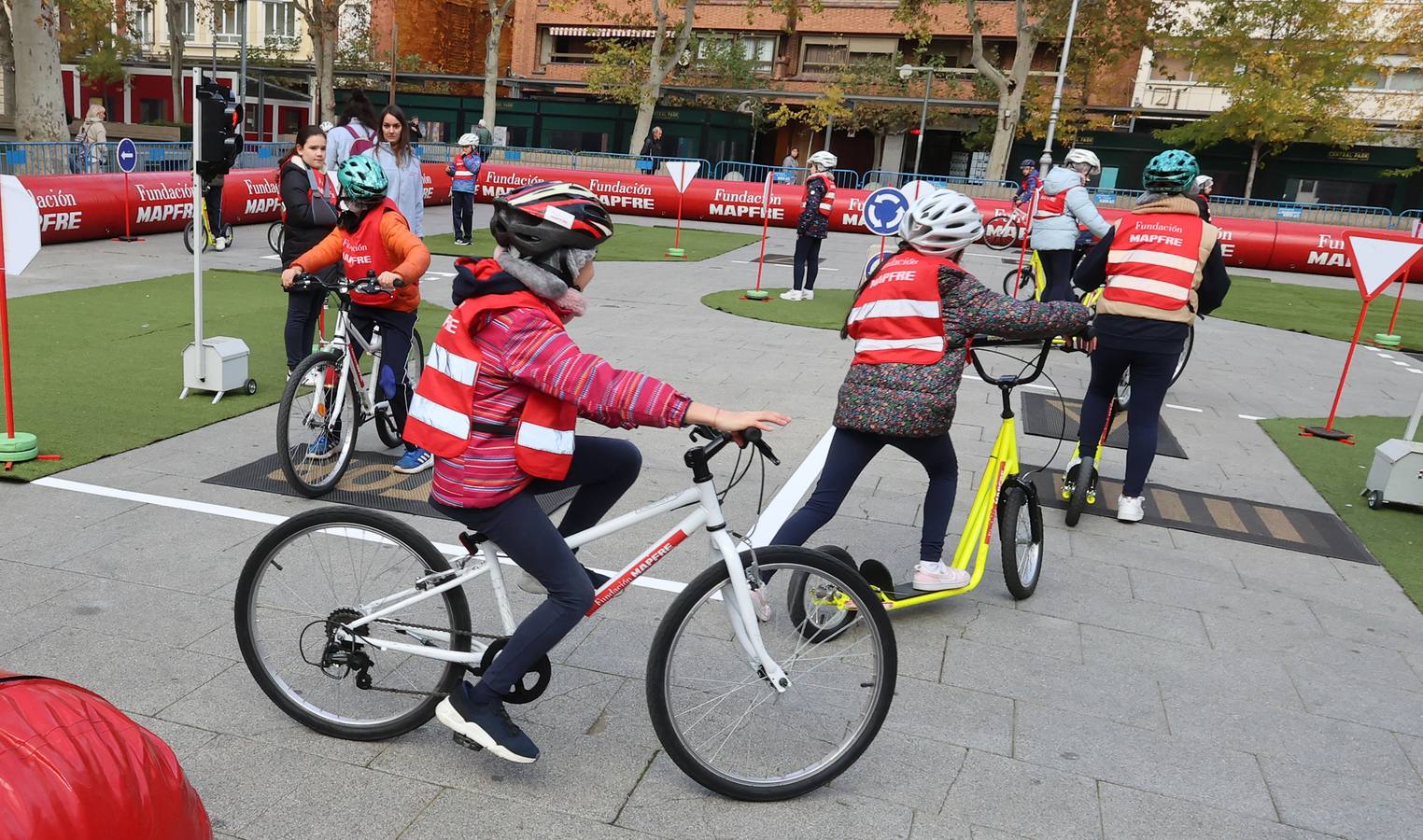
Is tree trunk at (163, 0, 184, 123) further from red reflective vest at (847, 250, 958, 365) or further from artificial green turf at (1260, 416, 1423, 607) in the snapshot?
red reflective vest at (847, 250, 958, 365)

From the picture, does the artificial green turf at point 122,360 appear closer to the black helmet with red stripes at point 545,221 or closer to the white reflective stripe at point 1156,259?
the black helmet with red stripes at point 545,221

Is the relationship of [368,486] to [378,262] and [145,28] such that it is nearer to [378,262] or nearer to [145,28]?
[378,262]

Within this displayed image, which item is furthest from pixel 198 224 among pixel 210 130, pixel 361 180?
pixel 361 180

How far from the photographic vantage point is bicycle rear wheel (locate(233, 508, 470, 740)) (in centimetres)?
331

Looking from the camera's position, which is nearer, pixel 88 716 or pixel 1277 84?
pixel 88 716

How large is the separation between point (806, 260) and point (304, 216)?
7948mm

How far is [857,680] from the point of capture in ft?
11.1

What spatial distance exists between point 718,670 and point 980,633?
5.75ft

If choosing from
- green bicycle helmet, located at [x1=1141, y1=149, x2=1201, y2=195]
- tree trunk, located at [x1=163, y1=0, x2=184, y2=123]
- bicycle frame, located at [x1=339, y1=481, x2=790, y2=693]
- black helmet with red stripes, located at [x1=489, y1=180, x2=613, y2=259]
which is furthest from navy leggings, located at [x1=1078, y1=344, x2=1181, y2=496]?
tree trunk, located at [x1=163, y1=0, x2=184, y2=123]

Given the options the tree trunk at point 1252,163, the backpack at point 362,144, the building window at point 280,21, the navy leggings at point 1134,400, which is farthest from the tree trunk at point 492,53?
the navy leggings at point 1134,400

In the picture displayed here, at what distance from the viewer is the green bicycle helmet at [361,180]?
5.89m

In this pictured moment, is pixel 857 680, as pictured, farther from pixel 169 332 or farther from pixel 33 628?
pixel 169 332

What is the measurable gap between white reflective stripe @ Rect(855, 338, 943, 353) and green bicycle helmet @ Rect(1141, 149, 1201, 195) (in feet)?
8.08

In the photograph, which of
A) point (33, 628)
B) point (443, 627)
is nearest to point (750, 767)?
point (443, 627)
